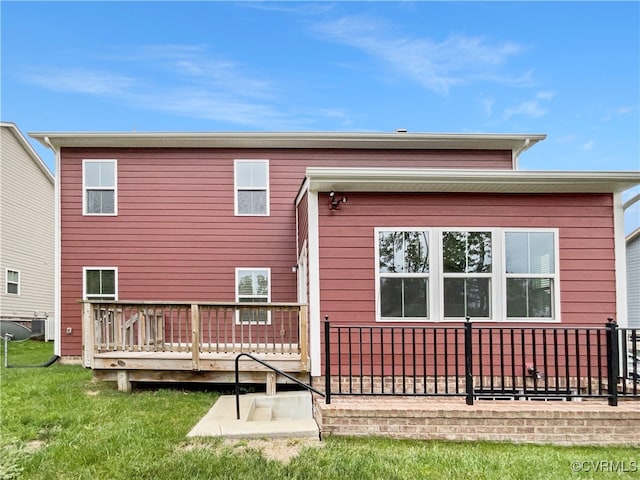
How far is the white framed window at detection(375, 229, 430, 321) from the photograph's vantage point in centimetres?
583

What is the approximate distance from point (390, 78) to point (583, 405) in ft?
59.0

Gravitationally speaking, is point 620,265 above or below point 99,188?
below

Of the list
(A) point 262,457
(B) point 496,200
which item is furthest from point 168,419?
(B) point 496,200

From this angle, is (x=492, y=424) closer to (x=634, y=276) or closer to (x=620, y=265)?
(x=620, y=265)

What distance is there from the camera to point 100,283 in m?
8.75

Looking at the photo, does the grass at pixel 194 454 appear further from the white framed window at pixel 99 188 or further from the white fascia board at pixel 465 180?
the white framed window at pixel 99 188

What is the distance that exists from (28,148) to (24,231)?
9.27ft

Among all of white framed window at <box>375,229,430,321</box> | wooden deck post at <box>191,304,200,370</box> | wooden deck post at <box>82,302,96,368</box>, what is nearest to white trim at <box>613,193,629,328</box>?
white framed window at <box>375,229,430,321</box>

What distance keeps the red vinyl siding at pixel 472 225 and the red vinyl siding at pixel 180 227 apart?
3.07 meters

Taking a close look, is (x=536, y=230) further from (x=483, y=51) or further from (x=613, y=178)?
(x=483, y=51)

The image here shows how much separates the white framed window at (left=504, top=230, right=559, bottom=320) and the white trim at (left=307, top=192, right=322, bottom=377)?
107 inches

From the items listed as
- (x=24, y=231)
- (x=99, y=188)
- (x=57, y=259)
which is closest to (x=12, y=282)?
(x=24, y=231)

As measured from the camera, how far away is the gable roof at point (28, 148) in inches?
506

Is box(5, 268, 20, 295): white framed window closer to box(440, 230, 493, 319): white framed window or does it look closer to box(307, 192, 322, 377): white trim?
box(307, 192, 322, 377): white trim
